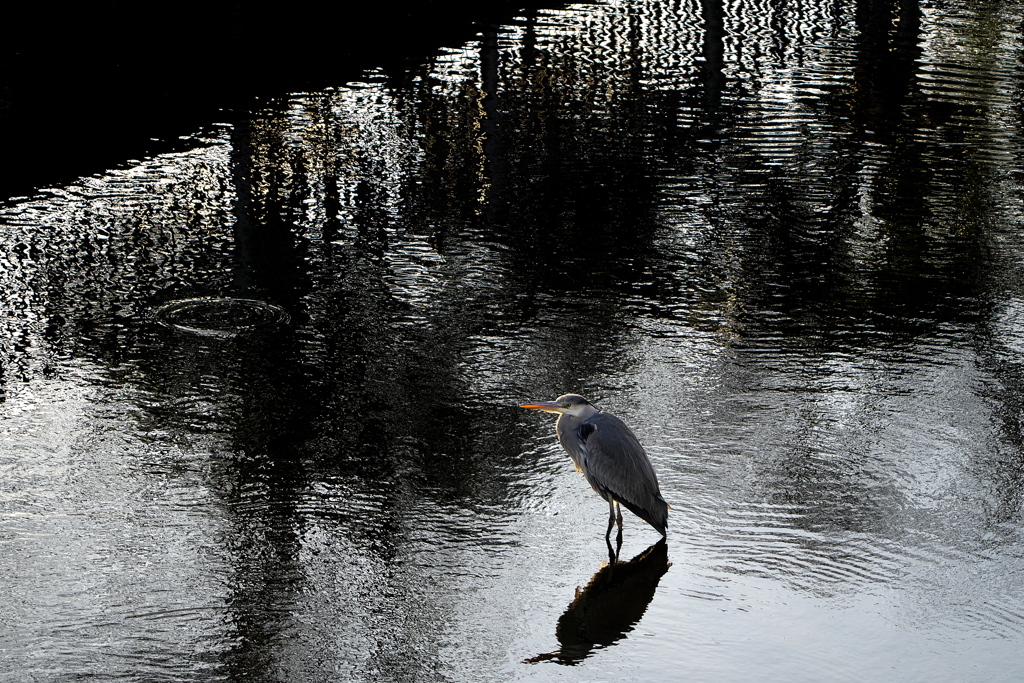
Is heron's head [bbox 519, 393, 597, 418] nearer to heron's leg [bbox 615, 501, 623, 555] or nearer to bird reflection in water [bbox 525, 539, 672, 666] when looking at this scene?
heron's leg [bbox 615, 501, 623, 555]

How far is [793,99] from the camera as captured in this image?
16.6 m

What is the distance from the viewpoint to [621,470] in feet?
22.0

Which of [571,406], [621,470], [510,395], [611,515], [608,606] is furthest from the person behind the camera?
[510,395]

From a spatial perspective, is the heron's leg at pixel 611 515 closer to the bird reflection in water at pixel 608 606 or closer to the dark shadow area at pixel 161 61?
the bird reflection in water at pixel 608 606

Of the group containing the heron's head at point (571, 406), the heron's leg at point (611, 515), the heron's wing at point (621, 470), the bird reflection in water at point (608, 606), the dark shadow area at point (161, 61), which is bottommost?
the bird reflection in water at point (608, 606)

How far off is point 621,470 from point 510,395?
1961 millimetres

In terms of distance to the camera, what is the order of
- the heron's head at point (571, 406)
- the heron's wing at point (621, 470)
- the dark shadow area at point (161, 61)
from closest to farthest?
1. the heron's wing at point (621, 470)
2. the heron's head at point (571, 406)
3. the dark shadow area at point (161, 61)

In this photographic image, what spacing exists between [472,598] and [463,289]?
440 cm

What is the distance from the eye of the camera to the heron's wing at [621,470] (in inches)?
262

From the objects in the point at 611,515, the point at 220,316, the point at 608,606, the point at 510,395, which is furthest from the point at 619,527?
the point at 220,316

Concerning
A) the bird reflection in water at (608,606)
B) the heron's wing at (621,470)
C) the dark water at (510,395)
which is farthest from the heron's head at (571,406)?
the bird reflection in water at (608,606)

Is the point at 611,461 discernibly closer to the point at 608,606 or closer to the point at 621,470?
the point at 621,470

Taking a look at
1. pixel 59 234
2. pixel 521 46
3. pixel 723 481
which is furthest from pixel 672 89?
pixel 723 481

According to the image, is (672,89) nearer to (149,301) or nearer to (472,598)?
(149,301)
